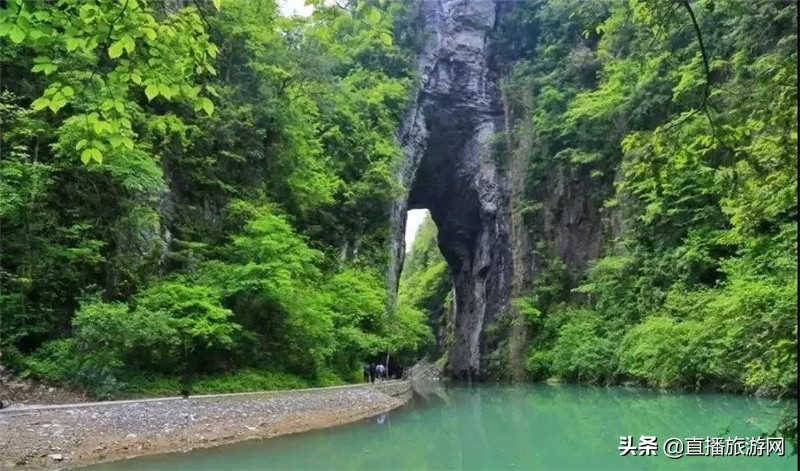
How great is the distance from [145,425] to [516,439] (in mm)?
4661

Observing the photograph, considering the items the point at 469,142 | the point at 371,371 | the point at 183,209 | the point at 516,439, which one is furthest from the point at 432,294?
the point at 516,439

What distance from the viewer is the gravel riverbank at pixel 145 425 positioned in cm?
591

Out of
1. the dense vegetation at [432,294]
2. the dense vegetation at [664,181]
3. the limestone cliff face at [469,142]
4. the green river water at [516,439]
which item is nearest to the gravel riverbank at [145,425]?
the green river water at [516,439]

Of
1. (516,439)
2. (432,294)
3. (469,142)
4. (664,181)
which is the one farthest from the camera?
(432,294)

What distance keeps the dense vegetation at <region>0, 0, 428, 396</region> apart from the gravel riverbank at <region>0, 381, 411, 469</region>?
4.08 ft

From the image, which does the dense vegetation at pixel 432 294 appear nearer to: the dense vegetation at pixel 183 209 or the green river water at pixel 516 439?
the dense vegetation at pixel 183 209

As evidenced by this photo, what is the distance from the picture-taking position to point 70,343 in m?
8.89

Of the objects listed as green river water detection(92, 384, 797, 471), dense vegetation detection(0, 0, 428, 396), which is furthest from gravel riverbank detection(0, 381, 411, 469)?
dense vegetation detection(0, 0, 428, 396)

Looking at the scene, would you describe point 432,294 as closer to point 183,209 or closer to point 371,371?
point 371,371

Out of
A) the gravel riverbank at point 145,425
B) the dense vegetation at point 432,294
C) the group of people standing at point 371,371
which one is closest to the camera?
the gravel riverbank at point 145,425


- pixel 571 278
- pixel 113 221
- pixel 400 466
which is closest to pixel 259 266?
pixel 113 221

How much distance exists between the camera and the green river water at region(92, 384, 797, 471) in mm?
6141

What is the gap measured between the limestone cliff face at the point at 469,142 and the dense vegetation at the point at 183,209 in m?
7.93

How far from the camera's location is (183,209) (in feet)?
43.1
